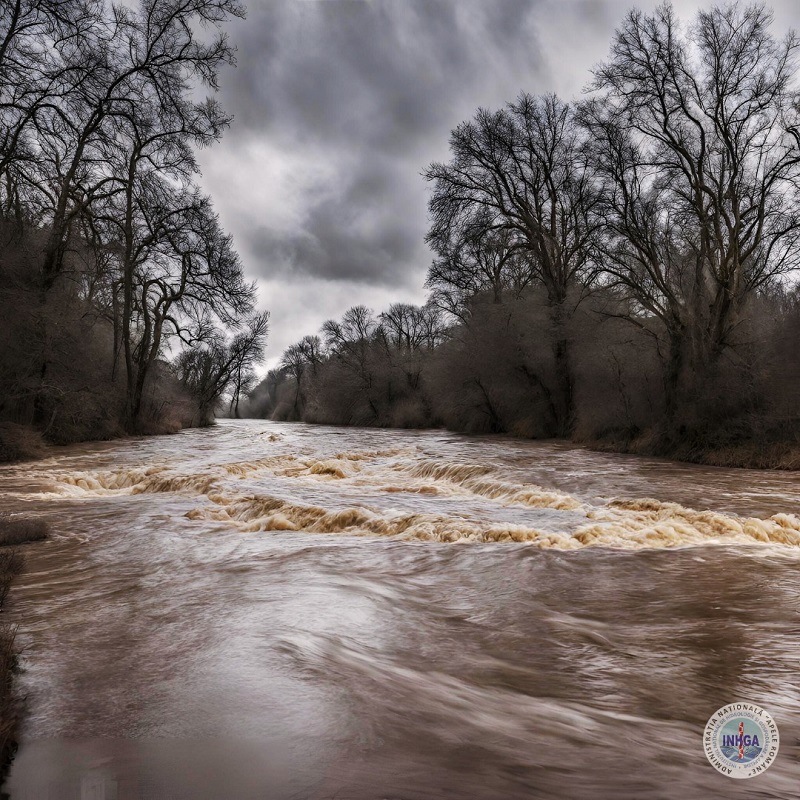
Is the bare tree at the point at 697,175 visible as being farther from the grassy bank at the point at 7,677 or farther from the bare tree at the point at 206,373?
the bare tree at the point at 206,373

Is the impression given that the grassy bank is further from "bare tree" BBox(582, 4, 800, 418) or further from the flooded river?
"bare tree" BBox(582, 4, 800, 418)

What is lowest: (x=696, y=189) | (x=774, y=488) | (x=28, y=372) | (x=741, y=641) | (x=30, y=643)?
(x=30, y=643)

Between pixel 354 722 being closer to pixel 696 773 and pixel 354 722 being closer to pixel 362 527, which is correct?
pixel 696 773

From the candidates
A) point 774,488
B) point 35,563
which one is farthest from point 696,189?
point 35,563

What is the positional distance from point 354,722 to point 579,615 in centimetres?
216

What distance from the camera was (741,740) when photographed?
248cm

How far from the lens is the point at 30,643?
3.36 meters

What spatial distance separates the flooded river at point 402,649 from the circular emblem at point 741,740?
0.19ft

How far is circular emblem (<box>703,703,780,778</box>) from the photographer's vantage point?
2.26 metres

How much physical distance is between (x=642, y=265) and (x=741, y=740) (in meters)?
16.2

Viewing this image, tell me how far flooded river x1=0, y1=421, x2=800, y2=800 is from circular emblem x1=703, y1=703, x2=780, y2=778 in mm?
58

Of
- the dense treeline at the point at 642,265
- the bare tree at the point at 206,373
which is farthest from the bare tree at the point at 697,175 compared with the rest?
the bare tree at the point at 206,373

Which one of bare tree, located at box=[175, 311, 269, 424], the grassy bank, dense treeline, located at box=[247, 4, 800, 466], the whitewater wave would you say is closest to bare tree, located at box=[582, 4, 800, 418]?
dense treeline, located at box=[247, 4, 800, 466]

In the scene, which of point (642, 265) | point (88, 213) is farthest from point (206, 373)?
point (642, 265)
